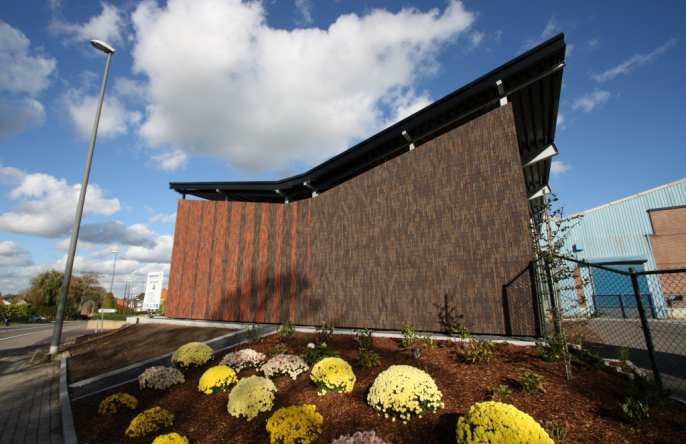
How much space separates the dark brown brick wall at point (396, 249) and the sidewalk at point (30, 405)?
6540mm

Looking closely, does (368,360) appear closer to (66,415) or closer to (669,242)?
(66,415)

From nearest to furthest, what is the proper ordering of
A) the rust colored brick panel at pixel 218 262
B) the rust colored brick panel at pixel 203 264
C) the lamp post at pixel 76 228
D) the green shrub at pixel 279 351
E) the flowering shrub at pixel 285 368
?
1. the flowering shrub at pixel 285 368
2. the green shrub at pixel 279 351
3. the lamp post at pixel 76 228
4. the rust colored brick panel at pixel 218 262
5. the rust colored brick panel at pixel 203 264

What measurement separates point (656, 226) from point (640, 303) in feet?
81.0

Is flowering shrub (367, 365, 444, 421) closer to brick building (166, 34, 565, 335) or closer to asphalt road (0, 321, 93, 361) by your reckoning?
brick building (166, 34, 565, 335)

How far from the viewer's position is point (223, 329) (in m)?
14.2

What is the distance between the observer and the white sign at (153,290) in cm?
2392

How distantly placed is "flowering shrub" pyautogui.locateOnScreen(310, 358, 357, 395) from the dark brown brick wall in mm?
4930

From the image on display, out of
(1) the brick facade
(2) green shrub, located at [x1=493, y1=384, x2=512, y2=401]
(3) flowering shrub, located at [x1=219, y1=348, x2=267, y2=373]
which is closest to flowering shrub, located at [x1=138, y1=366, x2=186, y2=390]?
(3) flowering shrub, located at [x1=219, y1=348, x2=267, y2=373]

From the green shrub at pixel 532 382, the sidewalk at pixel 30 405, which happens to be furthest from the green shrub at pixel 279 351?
the green shrub at pixel 532 382

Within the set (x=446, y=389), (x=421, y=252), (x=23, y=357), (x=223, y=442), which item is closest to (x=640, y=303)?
(x=446, y=389)

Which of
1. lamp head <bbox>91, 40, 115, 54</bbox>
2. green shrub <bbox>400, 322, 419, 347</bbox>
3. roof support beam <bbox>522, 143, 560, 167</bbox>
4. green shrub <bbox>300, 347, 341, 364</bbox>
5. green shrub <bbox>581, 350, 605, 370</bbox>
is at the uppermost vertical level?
lamp head <bbox>91, 40, 115, 54</bbox>

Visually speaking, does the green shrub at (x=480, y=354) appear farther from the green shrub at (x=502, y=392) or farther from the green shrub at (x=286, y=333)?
the green shrub at (x=286, y=333)

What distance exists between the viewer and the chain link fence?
567cm

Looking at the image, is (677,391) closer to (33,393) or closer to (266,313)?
(266,313)
